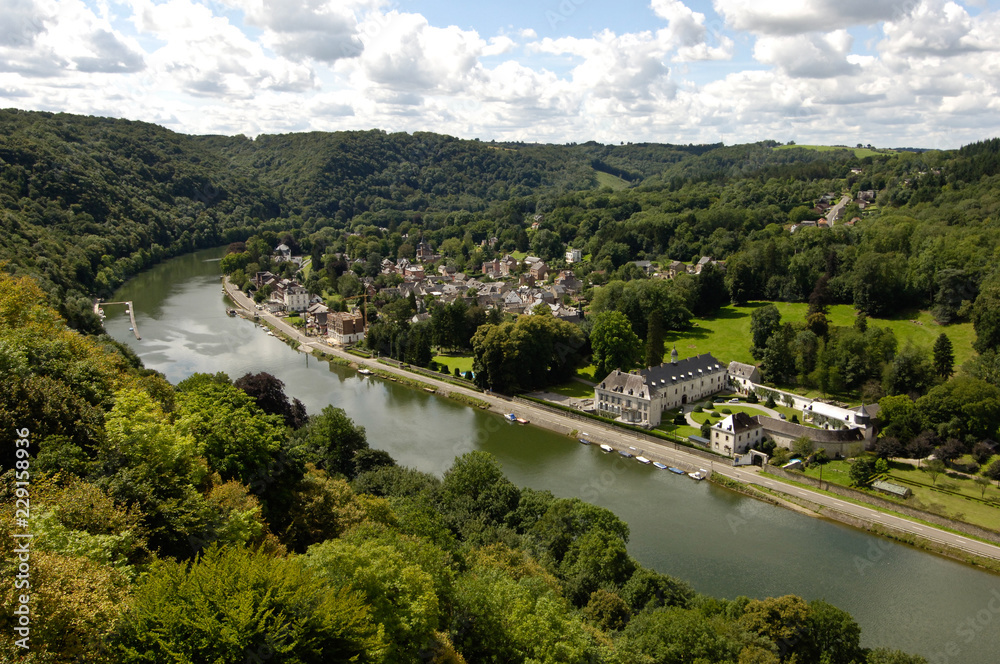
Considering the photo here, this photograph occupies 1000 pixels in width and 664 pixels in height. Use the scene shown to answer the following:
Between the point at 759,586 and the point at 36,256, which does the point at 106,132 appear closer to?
the point at 36,256

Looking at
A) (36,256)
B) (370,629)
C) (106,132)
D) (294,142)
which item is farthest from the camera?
(294,142)

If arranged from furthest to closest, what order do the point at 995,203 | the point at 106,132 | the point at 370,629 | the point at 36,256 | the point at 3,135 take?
the point at 106,132, the point at 3,135, the point at 995,203, the point at 36,256, the point at 370,629

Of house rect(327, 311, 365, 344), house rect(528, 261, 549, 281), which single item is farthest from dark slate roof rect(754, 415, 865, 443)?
house rect(528, 261, 549, 281)

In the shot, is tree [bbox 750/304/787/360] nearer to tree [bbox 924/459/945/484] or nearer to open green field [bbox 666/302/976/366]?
open green field [bbox 666/302/976/366]

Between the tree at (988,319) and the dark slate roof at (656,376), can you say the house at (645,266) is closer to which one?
the dark slate roof at (656,376)

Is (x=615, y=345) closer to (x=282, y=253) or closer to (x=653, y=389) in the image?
(x=653, y=389)

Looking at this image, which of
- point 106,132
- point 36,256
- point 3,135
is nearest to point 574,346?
point 36,256
